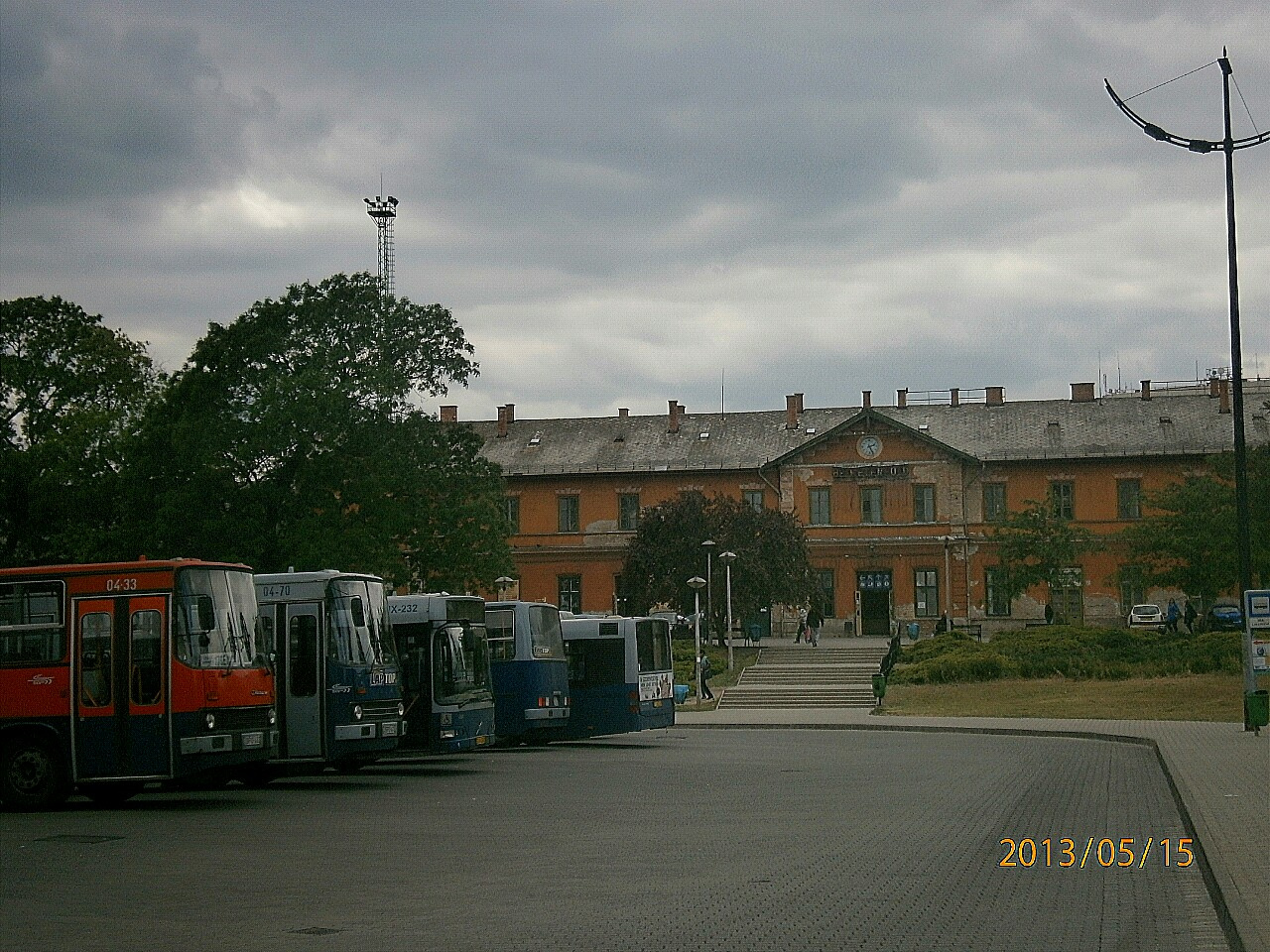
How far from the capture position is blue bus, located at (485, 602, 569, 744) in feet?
104

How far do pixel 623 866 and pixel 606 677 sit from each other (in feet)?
72.5

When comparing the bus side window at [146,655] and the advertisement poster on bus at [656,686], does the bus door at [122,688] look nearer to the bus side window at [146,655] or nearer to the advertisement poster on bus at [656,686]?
the bus side window at [146,655]

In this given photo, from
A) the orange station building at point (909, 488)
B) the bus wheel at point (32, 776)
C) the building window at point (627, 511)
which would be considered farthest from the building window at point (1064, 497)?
the bus wheel at point (32, 776)

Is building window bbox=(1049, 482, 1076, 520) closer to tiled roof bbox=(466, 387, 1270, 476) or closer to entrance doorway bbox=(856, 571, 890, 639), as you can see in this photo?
tiled roof bbox=(466, 387, 1270, 476)

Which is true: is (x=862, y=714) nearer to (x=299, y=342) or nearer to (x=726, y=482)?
(x=299, y=342)

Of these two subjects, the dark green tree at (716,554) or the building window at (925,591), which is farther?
the building window at (925,591)

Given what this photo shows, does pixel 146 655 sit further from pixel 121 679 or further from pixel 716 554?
pixel 716 554

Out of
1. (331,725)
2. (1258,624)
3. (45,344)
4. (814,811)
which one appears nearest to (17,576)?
(331,725)

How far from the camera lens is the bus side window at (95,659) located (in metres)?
19.6

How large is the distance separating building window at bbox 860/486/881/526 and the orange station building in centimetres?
7

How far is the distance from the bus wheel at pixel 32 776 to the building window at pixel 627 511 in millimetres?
64290

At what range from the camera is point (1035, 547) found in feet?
235

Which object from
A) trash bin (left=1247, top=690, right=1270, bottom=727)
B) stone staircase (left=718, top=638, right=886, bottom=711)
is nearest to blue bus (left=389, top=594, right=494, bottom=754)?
trash bin (left=1247, top=690, right=1270, bottom=727)

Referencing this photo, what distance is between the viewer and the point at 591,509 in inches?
3319
